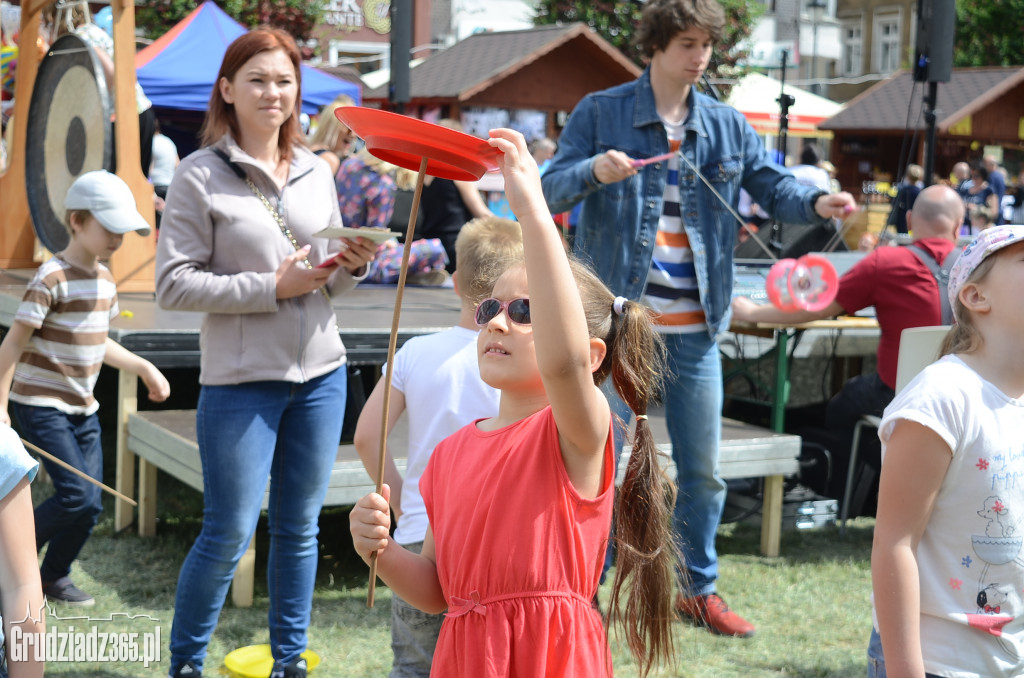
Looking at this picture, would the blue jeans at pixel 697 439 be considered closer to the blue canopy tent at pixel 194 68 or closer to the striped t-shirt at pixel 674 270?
the striped t-shirt at pixel 674 270

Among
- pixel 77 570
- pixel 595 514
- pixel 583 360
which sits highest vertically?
pixel 583 360

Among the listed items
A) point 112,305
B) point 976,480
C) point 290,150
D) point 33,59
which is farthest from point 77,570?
point 33,59

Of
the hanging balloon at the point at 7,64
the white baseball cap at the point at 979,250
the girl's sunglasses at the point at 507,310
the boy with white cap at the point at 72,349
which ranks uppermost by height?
the hanging balloon at the point at 7,64

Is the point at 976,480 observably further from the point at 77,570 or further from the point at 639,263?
the point at 77,570

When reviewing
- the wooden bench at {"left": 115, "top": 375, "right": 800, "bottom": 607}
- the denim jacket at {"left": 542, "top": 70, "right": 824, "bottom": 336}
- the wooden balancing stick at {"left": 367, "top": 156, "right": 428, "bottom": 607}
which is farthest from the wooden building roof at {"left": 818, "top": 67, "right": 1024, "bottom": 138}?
the wooden balancing stick at {"left": 367, "top": 156, "right": 428, "bottom": 607}

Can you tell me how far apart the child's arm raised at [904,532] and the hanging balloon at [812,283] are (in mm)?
3141

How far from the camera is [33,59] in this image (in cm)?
771

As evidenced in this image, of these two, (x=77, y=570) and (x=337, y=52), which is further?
(x=337, y=52)

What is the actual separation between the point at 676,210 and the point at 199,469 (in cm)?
193

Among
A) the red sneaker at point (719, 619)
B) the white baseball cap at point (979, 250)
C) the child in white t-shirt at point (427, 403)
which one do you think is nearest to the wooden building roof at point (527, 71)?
the red sneaker at point (719, 619)

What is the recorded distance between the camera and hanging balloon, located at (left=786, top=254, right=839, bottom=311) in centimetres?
497

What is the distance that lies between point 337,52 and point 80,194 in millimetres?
27955

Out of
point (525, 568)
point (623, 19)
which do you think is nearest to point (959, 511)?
point (525, 568)

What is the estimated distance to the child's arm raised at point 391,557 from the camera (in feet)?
5.23
